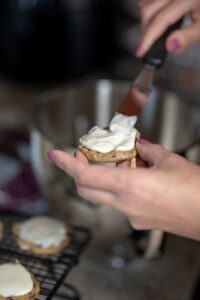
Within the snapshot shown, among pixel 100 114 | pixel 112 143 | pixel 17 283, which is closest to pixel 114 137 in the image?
pixel 112 143

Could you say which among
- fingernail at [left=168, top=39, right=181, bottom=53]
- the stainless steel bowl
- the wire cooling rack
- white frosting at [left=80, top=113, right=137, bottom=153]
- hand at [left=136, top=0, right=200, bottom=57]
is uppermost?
hand at [left=136, top=0, right=200, bottom=57]

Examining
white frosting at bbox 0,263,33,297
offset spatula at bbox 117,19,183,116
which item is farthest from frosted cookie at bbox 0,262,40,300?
offset spatula at bbox 117,19,183,116

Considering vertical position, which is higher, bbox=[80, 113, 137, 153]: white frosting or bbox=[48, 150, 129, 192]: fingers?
bbox=[80, 113, 137, 153]: white frosting

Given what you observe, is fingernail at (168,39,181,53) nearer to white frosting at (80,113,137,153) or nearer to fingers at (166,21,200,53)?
fingers at (166,21,200,53)

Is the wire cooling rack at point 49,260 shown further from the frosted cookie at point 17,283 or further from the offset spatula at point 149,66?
the offset spatula at point 149,66

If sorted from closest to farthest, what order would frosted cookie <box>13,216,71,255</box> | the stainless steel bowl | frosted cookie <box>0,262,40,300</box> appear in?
frosted cookie <box>0,262,40,300</box>
frosted cookie <box>13,216,71,255</box>
the stainless steel bowl

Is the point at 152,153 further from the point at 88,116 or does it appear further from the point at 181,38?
the point at 88,116

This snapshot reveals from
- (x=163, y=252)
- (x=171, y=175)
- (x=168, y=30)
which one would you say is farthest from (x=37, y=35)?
(x=171, y=175)
